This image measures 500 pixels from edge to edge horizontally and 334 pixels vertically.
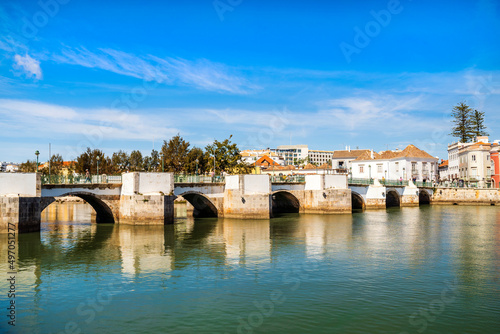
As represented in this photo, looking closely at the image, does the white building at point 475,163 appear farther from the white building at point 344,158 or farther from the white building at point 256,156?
the white building at point 256,156

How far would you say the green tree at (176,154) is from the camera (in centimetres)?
7744

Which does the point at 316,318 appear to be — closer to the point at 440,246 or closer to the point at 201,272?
the point at 201,272

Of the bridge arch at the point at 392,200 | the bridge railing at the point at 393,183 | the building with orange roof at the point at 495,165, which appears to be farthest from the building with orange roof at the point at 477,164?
the bridge arch at the point at 392,200

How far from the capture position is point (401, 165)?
290ft

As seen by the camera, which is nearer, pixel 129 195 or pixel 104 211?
pixel 129 195

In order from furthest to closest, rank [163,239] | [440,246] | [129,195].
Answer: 1. [129,195]
2. [163,239]
3. [440,246]

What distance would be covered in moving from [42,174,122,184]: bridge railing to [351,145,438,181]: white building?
61953mm

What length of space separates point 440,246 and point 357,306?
16.7 meters

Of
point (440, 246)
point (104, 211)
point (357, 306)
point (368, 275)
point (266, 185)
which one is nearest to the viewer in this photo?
point (357, 306)

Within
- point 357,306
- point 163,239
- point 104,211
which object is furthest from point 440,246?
point 104,211

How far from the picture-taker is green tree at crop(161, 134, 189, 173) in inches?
3049

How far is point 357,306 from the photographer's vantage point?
15898 millimetres

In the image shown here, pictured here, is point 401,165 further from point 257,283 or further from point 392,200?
point 257,283

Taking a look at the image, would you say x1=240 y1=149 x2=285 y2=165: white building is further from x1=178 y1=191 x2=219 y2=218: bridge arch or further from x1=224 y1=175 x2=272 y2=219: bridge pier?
x1=224 y1=175 x2=272 y2=219: bridge pier
